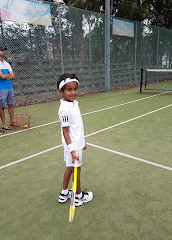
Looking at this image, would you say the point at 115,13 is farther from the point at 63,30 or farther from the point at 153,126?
the point at 153,126

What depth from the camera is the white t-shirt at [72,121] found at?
2.14 metres

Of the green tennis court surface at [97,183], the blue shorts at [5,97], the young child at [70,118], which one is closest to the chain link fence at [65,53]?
the blue shorts at [5,97]

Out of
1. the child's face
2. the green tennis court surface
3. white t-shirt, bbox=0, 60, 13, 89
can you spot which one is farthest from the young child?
white t-shirt, bbox=0, 60, 13, 89

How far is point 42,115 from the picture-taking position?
6.91m

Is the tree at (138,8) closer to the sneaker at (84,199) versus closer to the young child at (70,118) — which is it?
the young child at (70,118)

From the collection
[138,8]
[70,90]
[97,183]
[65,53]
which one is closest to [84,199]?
[97,183]

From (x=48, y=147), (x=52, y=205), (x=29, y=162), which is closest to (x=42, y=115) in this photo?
(x=48, y=147)

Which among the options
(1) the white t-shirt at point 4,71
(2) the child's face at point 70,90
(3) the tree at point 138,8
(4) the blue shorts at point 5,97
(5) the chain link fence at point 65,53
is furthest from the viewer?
(3) the tree at point 138,8

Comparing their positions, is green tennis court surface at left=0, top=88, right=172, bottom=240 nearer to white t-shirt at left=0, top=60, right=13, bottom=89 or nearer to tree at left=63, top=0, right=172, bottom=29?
white t-shirt at left=0, top=60, right=13, bottom=89

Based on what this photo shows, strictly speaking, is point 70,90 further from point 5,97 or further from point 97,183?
point 5,97

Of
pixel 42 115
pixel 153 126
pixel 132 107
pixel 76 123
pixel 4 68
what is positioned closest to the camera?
pixel 76 123

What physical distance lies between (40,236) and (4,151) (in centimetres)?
244

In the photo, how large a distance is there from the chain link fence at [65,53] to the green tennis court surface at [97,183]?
11.8 ft

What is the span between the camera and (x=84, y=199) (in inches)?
102
